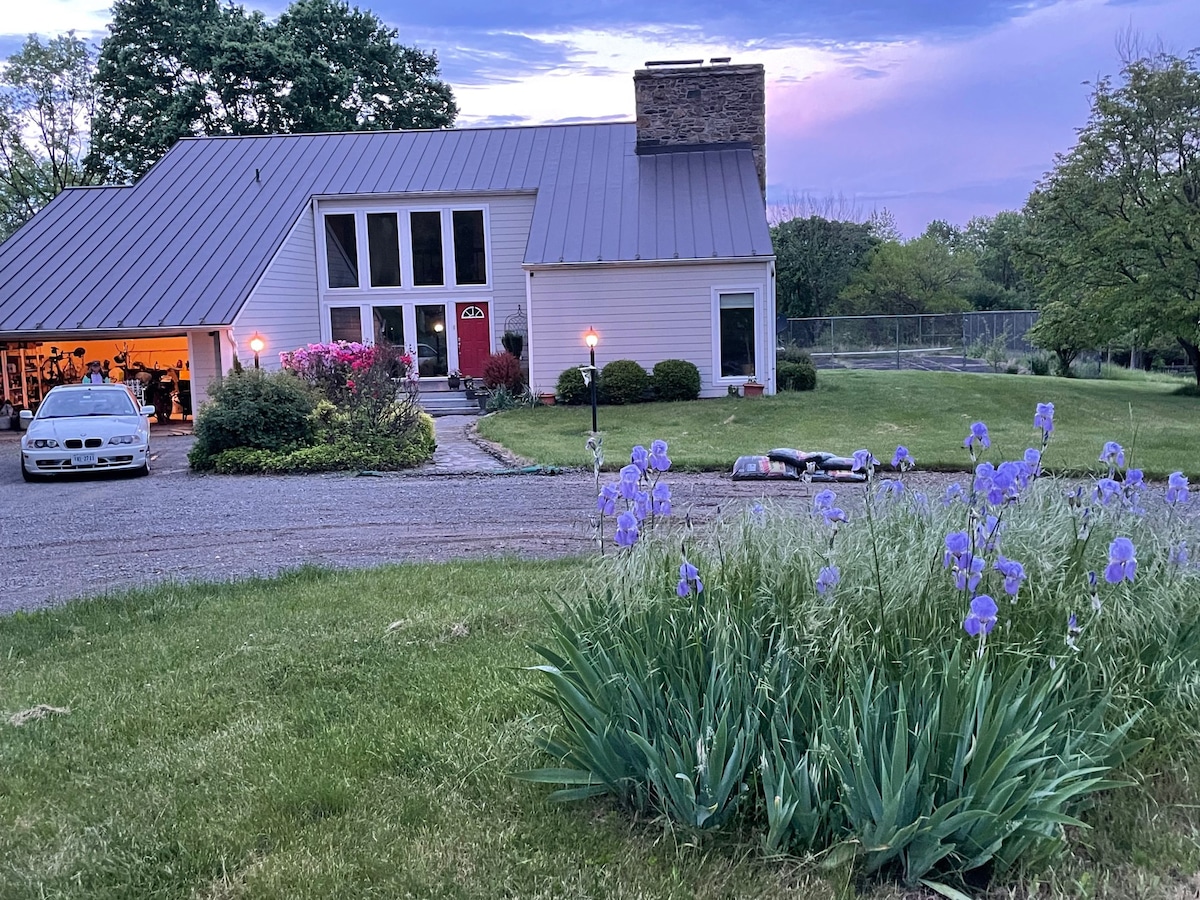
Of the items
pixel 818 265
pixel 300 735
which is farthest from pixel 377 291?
pixel 818 265

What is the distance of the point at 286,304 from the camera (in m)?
19.7

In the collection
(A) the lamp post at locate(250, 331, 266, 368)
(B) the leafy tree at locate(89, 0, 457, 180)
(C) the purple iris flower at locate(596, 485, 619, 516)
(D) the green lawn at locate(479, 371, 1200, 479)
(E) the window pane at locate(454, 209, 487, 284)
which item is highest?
(B) the leafy tree at locate(89, 0, 457, 180)

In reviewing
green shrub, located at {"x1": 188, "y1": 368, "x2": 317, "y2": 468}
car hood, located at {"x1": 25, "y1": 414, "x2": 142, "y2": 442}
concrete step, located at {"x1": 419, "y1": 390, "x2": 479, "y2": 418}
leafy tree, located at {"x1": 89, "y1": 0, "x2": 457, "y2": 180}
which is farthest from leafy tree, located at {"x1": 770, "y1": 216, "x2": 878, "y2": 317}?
car hood, located at {"x1": 25, "y1": 414, "x2": 142, "y2": 442}

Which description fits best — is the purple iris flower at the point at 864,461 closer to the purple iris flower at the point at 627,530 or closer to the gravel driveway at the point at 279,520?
the purple iris flower at the point at 627,530

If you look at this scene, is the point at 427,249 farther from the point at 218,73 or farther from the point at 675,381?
the point at 218,73

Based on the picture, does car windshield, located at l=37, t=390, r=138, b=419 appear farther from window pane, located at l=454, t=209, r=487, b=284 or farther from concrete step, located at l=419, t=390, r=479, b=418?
window pane, located at l=454, t=209, r=487, b=284

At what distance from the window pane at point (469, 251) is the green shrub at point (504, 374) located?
283 cm

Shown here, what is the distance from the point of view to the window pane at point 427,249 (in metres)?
21.5

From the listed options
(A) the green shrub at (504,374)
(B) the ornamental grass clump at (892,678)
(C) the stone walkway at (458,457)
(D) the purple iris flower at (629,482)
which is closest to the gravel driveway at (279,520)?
(C) the stone walkway at (458,457)

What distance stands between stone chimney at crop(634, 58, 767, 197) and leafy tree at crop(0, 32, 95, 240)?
24.0 meters

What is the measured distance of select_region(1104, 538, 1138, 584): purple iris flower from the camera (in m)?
2.80

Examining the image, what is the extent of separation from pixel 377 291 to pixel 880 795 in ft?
67.2

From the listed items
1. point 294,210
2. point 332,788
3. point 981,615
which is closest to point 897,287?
point 294,210

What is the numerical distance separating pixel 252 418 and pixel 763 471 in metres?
6.99
